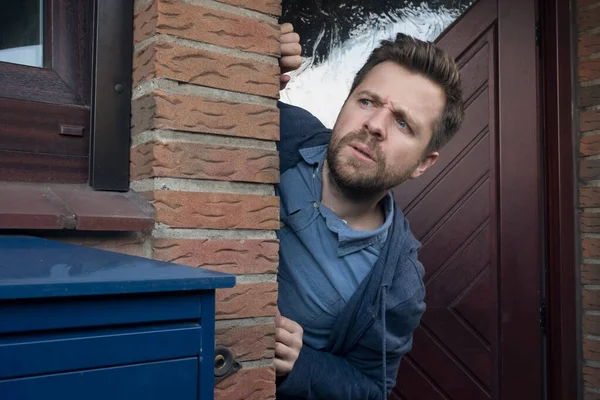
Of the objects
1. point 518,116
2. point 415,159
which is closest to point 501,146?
point 518,116

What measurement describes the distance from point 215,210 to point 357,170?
0.74 meters

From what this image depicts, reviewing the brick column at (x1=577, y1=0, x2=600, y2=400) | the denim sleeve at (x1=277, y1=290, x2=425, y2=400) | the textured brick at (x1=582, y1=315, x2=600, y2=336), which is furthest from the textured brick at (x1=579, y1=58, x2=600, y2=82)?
the denim sleeve at (x1=277, y1=290, x2=425, y2=400)

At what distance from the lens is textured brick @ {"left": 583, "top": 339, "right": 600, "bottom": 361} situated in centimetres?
265

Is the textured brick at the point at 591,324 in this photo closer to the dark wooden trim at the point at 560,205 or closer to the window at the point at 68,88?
the dark wooden trim at the point at 560,205

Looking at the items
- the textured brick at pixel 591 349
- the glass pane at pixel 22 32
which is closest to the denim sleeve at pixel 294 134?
the glass pane at pixel 22 32

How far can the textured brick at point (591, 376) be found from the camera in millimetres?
2650

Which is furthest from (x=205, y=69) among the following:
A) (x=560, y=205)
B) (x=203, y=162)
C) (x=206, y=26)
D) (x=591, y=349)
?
(x=591, y=349)

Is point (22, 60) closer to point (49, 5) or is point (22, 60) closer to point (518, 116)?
point (49, 5)

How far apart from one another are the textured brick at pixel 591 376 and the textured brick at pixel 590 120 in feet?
3.48

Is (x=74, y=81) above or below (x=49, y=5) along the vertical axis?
below

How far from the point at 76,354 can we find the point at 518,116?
7.94ft

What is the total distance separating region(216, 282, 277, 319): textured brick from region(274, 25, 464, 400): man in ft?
1.22

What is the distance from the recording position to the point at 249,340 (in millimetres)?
1352

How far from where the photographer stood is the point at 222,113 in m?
1.32
